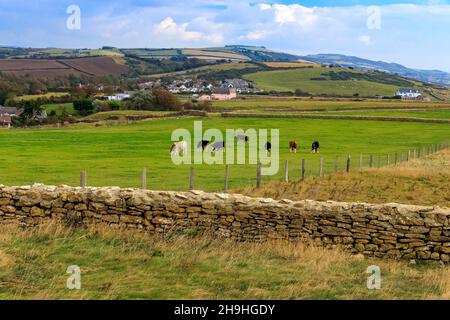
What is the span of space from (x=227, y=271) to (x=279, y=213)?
3.27 meters

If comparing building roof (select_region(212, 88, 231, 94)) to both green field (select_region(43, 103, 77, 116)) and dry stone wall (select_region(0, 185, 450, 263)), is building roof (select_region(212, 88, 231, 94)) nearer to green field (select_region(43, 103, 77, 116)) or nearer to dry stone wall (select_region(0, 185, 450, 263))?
green field (select_region(43, 103, 77, 116))

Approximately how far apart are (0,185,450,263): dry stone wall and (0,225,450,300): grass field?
44cm

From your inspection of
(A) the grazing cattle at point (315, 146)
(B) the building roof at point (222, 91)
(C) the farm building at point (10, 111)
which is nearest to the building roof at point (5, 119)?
(C) the farm building at point (10, 111)

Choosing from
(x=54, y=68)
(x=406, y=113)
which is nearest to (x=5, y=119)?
(x=406, y=113)

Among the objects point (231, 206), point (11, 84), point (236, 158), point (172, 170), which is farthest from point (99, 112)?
point (231, 206)

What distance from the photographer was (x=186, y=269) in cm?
993

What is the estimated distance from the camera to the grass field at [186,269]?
28.7ft

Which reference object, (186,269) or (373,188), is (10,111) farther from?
(186,269)

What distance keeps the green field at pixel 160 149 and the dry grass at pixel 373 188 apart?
2.55 m

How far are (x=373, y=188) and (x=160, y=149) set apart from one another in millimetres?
24268

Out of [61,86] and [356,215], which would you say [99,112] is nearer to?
[61,86]

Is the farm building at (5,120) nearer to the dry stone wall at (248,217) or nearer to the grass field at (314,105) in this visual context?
the grass field at (314,105)

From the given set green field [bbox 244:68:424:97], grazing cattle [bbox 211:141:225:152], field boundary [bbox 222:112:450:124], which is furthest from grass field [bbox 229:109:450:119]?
green field [bbox 244:68:424:97]

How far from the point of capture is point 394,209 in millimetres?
12352
